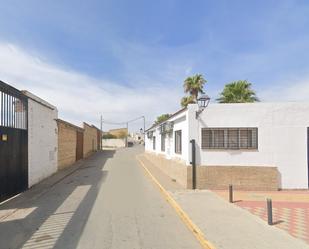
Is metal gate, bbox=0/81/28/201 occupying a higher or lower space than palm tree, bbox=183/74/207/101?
lower

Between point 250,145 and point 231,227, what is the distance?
25.9ft

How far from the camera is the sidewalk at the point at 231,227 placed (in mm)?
7309

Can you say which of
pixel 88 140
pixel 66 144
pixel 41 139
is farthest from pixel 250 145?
pixel 88 140

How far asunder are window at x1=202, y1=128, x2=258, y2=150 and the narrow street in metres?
3.40

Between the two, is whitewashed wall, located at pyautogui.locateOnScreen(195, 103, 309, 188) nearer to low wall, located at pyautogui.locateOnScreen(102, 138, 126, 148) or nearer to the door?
the door

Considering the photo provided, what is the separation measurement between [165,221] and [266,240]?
2.78 meters

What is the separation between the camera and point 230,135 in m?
16.3

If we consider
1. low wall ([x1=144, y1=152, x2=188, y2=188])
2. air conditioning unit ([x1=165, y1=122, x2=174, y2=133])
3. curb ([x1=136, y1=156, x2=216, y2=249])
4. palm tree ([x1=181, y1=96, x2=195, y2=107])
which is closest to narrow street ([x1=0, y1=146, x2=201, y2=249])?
curb ([x1=136, y1=156, x2=216, y2=249])

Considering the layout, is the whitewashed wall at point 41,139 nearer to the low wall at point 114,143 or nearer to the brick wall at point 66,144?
the brick wall at point 66,144

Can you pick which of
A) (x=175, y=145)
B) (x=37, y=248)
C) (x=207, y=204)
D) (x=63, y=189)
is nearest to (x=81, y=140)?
(x=175, y=145)

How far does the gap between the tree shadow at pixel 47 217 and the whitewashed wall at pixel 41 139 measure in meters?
1.43

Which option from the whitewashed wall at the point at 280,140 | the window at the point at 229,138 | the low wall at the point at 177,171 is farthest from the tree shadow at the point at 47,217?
the whitewashed wall at the point at 280,140

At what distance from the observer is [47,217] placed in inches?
390

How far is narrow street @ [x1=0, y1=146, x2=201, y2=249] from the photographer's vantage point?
7.44 metres
